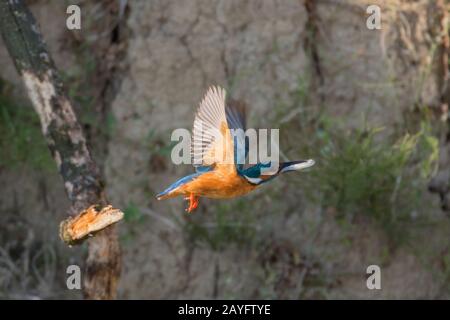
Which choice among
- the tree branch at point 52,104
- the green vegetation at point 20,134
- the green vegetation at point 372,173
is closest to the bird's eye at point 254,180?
the tree branch at point 52,104

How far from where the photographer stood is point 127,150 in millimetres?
4625

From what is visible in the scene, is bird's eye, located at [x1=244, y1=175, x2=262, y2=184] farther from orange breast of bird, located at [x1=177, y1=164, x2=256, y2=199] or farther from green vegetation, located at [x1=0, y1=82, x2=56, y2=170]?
green vegetation, located at [x1=0, y1=82, x2=56, y2=170]

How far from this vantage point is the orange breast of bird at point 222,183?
275cm

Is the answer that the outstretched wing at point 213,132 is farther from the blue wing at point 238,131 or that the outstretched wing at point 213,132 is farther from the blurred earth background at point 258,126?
the blurred earth background at point 258,126

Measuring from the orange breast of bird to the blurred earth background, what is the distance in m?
1.73

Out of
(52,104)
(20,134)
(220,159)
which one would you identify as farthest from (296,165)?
(20,134)

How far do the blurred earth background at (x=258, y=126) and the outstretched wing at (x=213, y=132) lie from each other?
1676mm

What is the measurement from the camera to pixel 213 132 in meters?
2.82

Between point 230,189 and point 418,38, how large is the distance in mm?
2059

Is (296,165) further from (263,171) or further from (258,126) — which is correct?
(258,126)

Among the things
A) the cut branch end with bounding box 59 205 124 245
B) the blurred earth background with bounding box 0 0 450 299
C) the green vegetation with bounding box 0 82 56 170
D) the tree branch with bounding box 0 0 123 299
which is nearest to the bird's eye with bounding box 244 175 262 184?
the cut branch end with bounding box 59 205 124 245

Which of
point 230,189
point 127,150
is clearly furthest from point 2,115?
point 230,189

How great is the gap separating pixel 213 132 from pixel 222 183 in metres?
0.14
